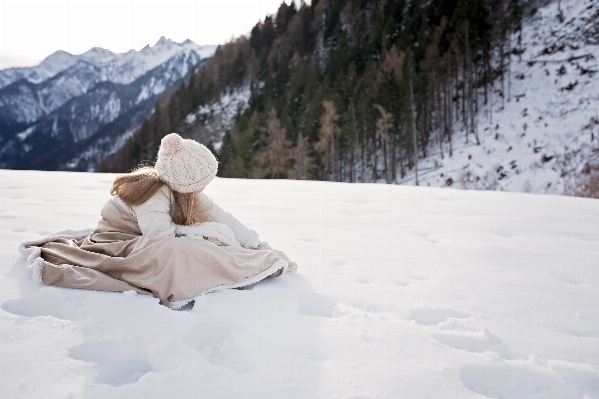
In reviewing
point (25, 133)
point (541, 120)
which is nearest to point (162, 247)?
point (541, 120)

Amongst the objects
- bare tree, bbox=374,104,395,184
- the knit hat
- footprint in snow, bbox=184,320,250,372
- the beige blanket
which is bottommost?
footprint in snow, bbox=184,320,250,372

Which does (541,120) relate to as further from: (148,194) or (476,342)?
(148,194)

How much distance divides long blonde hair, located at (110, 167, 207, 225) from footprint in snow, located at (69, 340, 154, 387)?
858 mm

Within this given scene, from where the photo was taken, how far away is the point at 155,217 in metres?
2.02

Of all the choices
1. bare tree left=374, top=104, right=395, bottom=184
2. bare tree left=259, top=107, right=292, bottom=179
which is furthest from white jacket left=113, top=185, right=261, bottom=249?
bare tree left=259, top=107, right=292, bottom=179

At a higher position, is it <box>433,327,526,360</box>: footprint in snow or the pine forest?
the pine forest

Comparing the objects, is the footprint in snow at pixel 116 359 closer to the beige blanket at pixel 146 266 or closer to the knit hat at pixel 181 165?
the beige blanket at pixel 146 266

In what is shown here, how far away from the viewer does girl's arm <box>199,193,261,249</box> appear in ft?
7.85

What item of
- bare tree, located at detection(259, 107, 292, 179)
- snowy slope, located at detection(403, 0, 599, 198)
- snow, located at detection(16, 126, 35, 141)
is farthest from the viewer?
snow, located at detection(16, 126, 35, 141)

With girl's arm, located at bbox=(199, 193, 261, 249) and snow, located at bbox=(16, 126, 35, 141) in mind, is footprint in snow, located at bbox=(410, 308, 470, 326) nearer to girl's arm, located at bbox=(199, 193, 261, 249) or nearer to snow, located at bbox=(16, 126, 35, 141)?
girl's arm, located at bbox=(199, 193, 261, 249)

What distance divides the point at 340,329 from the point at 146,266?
1.10 metres

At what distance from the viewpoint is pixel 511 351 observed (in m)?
1.57

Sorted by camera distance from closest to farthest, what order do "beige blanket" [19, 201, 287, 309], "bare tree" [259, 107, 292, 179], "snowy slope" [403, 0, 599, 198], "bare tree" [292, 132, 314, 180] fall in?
1. "beige blanket" [19, 201, 287, 309]
2. "snowy slope" [403, 0, 599, 198]
3. "bare tree" [292, 132, 314, 180]
4. "bare tree" [259, 107, 292, 179]

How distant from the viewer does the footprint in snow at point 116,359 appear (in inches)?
51.1
